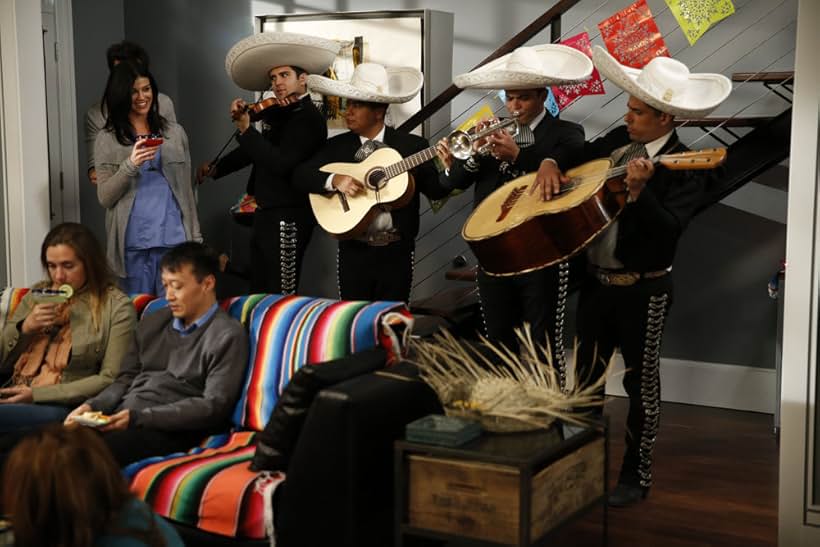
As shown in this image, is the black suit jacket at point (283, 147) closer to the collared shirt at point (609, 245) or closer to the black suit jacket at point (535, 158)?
the black suit jacket at point (535, 158)

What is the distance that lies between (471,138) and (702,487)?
5.01ft

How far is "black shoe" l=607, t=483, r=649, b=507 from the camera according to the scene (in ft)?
12.9

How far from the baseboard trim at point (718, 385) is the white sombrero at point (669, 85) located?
5.55ft

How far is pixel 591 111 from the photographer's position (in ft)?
18.1

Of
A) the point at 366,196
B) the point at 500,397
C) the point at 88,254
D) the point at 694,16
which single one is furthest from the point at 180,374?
the point at 694,16

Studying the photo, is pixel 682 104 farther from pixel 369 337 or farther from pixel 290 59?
pixel 290 59

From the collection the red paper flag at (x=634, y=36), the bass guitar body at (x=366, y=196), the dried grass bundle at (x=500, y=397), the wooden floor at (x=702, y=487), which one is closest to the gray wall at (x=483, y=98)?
the red paper flag at (x=634, y=36)

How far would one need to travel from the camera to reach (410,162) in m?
4.26

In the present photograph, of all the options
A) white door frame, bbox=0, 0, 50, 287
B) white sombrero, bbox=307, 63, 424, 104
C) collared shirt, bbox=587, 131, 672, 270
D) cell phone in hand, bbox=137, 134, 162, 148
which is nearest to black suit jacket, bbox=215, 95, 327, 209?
white sombrero, bbox=307, 63, 424, 104

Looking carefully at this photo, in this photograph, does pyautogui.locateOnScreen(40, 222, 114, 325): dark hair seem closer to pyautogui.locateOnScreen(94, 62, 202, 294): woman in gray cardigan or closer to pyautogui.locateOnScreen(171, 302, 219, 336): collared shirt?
pyautogui.locateOnScreen(171, 302, 219, 336): collared shirt

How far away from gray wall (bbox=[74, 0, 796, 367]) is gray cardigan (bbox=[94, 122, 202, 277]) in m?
1.52

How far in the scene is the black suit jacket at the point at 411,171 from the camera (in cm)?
436

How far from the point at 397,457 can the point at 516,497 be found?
1.09 feet

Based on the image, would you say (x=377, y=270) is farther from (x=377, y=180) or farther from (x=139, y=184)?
(x=139, y=184)
